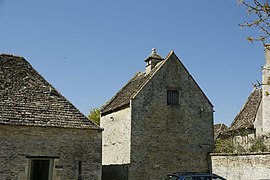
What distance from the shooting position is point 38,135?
1627cm

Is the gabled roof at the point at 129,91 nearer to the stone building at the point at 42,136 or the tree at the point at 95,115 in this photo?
the stone building at the point at 42,136

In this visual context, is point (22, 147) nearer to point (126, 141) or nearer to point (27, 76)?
point (27, 76)

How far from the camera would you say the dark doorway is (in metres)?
16.2

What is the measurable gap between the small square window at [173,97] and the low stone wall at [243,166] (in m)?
4.60

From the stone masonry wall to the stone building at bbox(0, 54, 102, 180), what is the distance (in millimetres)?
5069

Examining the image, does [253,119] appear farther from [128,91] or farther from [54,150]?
[54,150]

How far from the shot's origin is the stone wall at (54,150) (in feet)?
51.0

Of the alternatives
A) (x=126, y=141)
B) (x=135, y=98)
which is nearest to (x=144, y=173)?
(x=126, y=141)

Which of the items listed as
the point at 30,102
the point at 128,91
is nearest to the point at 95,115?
the point at 128,91

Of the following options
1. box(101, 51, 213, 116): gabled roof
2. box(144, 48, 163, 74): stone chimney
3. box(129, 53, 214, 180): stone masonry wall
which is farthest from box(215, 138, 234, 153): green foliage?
box(144, 48, 163, 74): stone chimney

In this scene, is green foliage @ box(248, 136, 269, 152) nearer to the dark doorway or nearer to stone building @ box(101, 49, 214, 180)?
stone building @ box(101, 49, 214, 180)

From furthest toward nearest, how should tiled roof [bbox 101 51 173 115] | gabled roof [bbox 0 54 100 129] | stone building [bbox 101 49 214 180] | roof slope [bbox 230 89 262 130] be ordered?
roof slope [bbox 230 89 262 130]
tiled roof [bbox 101 51 173 115]
stone building [bbox 101 49 214 180]
gabled roof [bbox 0 54 100 129]

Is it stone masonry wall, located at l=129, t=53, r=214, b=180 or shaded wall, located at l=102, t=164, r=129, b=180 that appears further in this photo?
stone masonry wall, located at l=129, t=53, r=214, b=180

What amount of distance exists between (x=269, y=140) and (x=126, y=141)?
9525mm
